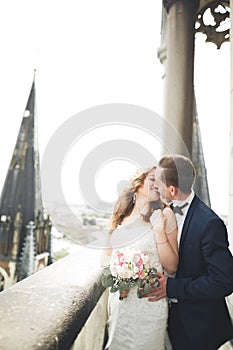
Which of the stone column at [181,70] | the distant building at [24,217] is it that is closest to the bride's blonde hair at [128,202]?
the stone column at [181,70]

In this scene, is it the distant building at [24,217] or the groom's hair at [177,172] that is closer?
the groom's hair at [177,172]

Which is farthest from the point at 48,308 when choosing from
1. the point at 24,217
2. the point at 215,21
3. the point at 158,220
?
the point at 24,217

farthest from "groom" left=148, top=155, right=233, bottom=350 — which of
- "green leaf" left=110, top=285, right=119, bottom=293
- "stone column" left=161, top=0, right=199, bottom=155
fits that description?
"stone column" left=161, top=0, right=199, bottom=155

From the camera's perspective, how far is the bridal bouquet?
3.82ft

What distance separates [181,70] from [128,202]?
41.0 inches

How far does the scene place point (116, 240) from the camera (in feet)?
4.12

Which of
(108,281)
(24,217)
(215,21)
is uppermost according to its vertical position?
(215,21)

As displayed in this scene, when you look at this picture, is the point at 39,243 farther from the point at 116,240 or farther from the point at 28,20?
the point at 116,240

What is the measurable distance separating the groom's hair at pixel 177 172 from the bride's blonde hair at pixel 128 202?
9 centimetres

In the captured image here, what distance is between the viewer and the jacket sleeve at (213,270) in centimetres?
107

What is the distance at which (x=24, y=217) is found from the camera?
19156 millimetres

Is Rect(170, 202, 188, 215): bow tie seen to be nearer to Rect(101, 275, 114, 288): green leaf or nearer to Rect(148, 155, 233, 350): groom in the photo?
Rect(148, 155, 233, 350): groom

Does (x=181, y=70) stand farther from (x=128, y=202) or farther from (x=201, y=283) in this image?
(x=201, y=283)

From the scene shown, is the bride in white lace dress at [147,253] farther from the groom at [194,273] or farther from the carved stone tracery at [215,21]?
the carved stone tracery at [215,21]
